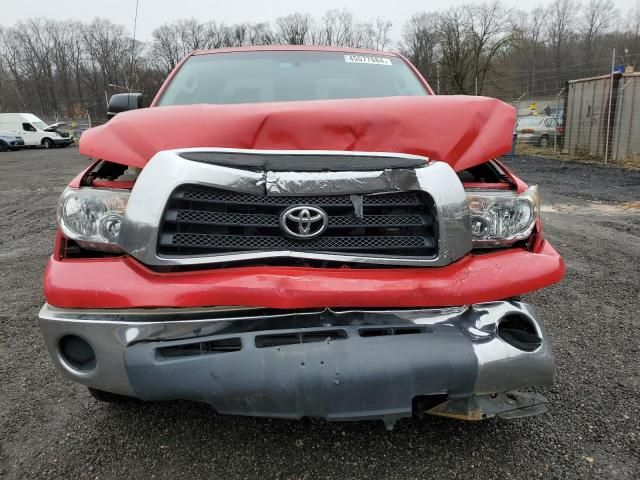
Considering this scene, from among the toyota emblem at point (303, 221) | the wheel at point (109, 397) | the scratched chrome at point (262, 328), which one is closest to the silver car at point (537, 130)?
the scratched chrome at point (262, 328)

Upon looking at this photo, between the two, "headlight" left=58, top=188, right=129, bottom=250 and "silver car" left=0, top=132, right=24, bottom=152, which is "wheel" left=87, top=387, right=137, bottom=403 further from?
"silver car" left=0, top=132, right=24, bottom=152

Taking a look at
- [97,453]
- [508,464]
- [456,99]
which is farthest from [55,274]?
[508,464]

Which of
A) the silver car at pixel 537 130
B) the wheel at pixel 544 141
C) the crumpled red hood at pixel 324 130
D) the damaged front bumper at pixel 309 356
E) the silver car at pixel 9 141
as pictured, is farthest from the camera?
the silver car at pixel 9 141

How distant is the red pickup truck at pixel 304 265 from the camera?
1596 millimetres

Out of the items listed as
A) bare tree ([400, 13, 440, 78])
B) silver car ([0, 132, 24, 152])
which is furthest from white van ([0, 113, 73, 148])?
bare tree ([400, 13, 440, 78])

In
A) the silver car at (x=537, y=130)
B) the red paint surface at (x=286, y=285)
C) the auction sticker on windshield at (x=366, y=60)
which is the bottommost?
the silver car at (x=537, y=130)

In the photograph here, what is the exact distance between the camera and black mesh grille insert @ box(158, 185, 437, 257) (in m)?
1.71

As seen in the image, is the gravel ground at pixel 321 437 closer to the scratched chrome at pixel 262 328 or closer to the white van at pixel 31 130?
the scratched chrome at pixel 262 328

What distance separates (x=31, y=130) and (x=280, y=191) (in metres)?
36.7

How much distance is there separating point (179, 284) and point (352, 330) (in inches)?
24.6

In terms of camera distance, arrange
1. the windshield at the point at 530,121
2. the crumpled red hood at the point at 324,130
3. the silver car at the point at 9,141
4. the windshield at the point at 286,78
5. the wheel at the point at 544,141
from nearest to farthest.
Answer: the crumpled red hood at the point at 324,130 < the windshield at the point at 286,78 < the wheel at the point at 544,141 < the windshield at the point at 530,121 < the silver car at the point at 9,141

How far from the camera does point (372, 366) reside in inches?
61.3

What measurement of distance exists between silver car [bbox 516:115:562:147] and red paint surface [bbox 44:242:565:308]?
1932cm

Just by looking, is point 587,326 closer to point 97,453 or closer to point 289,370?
point 289,370
